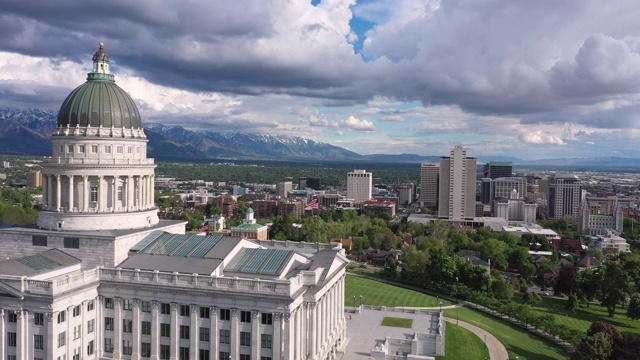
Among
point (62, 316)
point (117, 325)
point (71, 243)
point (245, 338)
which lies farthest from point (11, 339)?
point (245, 338)

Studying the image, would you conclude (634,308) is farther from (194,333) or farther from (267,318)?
(194,333)

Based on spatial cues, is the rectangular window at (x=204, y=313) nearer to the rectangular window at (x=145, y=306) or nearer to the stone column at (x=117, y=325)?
the rectangular window at (x=145, y=306)

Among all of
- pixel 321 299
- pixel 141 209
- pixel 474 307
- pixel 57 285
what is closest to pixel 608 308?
pixel 474 307

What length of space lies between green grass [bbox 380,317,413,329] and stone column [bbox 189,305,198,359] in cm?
2874

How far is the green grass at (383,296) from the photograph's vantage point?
282 feet

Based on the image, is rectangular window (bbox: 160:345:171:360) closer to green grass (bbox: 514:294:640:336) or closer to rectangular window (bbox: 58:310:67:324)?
rectangular window (bbox: 58:310:67:324)

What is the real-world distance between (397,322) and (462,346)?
9475mm

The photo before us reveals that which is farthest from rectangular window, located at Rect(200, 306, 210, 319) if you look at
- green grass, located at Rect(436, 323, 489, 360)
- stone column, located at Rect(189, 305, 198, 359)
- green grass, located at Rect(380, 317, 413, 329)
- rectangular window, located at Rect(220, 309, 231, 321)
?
green grass, located at Rect(380, 317, 413, 329)

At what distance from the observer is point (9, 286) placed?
1885 inches

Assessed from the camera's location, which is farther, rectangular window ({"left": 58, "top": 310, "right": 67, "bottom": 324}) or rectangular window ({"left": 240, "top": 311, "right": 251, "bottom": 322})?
rectangular window ({"left": 240, "top": 311, "right": 251, "bottom": 322})

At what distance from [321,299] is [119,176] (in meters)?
27.1

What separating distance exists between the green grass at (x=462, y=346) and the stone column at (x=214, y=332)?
26.7m

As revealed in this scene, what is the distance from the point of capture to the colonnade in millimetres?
59034

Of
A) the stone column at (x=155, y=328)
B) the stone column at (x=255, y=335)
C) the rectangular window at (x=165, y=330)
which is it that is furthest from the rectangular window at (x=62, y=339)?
the stone column at (x=255, y=335)
